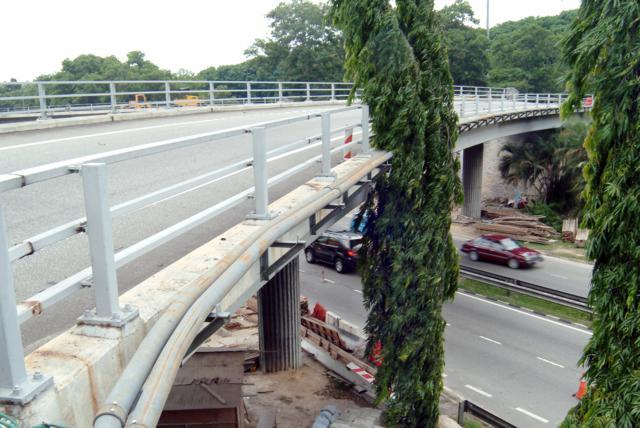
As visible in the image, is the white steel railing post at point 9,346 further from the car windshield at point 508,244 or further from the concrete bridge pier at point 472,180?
the concrete bridge pier at point 472,180

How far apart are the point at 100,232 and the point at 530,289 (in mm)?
20197

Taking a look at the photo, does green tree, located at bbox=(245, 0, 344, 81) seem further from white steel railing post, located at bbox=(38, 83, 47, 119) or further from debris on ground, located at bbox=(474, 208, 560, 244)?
white steel railing post, located at bbox=(38, 83, 47, 119)

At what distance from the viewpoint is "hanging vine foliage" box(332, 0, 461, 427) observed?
9.77 m

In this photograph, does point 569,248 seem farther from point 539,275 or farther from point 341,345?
point 341,345

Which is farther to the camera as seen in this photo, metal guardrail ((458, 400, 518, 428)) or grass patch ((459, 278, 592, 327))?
grass patch ((459, 278, 592, 327))

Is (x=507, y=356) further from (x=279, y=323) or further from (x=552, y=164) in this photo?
(x=552, y=164)

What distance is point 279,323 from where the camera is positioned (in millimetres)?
15336

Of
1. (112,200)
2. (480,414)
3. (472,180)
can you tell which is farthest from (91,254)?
(472,180)

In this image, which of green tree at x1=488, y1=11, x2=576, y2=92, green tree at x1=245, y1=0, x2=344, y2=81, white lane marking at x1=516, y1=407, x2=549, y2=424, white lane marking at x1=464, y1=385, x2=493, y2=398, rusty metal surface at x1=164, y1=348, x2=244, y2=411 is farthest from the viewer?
green tree at x1=488, y1=11, x2=576, y2=92

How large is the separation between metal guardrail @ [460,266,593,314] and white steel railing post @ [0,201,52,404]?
737 inches

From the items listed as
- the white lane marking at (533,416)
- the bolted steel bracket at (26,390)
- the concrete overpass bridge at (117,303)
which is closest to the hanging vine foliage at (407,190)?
the white lane marking at (533,416)

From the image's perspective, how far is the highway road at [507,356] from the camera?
45.8 ft

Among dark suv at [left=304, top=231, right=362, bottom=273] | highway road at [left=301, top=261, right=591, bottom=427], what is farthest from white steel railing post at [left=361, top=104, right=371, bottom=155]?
dark suv at [left=304, top=231, right=362, bottom=273]

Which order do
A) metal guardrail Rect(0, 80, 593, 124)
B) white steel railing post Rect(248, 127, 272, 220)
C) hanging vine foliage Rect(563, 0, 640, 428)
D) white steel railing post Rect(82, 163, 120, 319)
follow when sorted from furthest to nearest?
metal guardrail Rect(0, 80, 593, 124) < hanging vine foliage Rect(563, 0, 640, 428) < white steel railing post Rect(248, 127, 272, 220) < white steel railing post Rect(82, 163, 120, 319)
